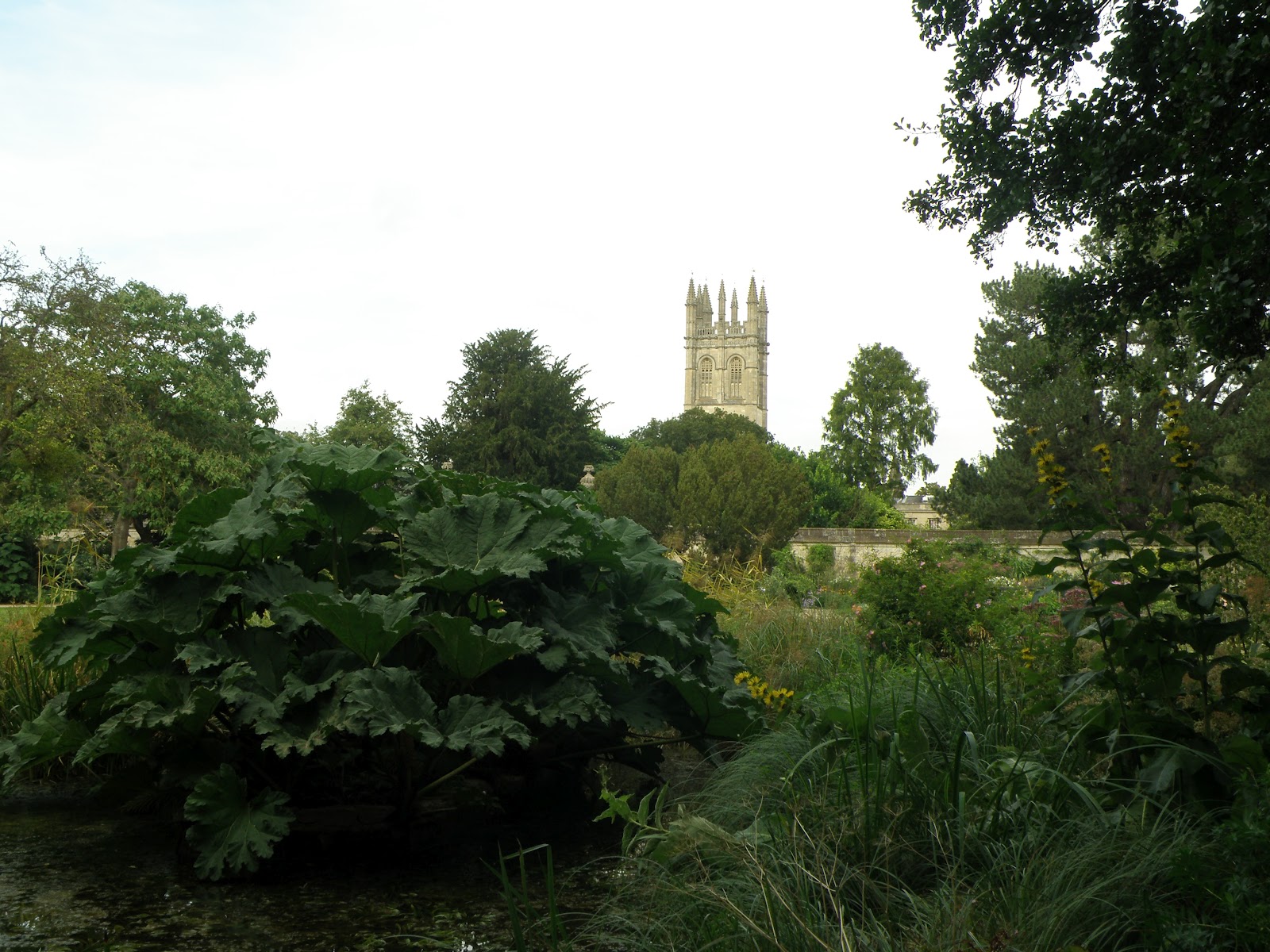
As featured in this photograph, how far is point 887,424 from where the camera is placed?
49.1m

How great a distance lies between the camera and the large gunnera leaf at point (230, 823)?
347 centimetres

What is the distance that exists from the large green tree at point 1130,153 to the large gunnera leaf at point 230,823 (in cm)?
461

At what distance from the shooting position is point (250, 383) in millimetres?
35219

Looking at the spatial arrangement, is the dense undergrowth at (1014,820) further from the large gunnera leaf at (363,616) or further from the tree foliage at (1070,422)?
the tree foliage at (1070,422)

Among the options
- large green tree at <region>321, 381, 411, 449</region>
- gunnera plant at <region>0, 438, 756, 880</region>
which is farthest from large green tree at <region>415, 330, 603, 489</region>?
gunnera plant at <region>0, 438, 756, 880</region>

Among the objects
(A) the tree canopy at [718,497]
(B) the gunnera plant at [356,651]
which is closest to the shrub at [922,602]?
(B) the gunnera plant at [356,651]

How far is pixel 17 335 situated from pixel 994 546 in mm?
20087

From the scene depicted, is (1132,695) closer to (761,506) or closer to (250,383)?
(761,506)

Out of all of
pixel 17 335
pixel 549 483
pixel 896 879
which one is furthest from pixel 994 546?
pixel 549 483

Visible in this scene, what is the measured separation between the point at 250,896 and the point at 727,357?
97.6m

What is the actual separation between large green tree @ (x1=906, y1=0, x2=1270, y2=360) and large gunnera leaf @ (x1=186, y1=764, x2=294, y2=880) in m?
4.61

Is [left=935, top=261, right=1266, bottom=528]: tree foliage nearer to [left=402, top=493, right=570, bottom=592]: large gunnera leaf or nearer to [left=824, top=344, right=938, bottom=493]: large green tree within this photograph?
[left=824, top=344, right=938, bottom=493]: large green tree

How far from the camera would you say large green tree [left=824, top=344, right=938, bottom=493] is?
48719 mm

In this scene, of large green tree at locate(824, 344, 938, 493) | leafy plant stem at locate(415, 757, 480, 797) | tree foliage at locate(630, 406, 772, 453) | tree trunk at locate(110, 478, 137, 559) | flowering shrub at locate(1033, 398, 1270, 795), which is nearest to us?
flowering shrub at locate(1033, 398, 1270, 795)
